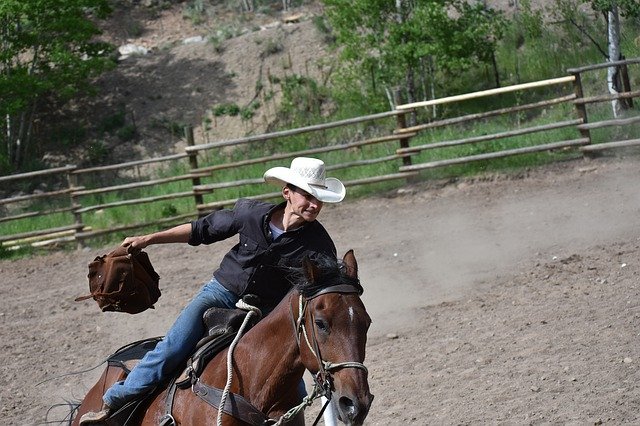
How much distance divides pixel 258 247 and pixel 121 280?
91cm

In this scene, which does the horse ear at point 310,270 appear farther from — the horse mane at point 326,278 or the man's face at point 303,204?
the man's face at point 303,204

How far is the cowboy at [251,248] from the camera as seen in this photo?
15.9 feet

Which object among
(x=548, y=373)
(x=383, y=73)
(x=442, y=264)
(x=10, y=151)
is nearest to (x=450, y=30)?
(x=383, y=73)

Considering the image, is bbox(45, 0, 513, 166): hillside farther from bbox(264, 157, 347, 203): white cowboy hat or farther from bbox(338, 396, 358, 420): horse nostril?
bbox(338, 396, 358, 420): horse nostril

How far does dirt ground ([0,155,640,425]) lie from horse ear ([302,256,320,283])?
2.70 metres

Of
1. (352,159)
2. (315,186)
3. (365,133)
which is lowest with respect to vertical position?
(352,159)

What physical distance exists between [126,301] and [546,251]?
6689 millimetres

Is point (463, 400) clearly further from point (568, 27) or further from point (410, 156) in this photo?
point (568, 27)

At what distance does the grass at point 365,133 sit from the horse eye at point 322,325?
11.2m

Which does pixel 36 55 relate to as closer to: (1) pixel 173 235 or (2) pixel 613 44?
(2) pixel 613 44

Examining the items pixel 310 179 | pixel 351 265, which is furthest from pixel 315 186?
pixel 351 265

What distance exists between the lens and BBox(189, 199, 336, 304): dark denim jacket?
15.9ft

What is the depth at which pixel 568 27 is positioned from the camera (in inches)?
864

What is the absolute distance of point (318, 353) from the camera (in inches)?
165
